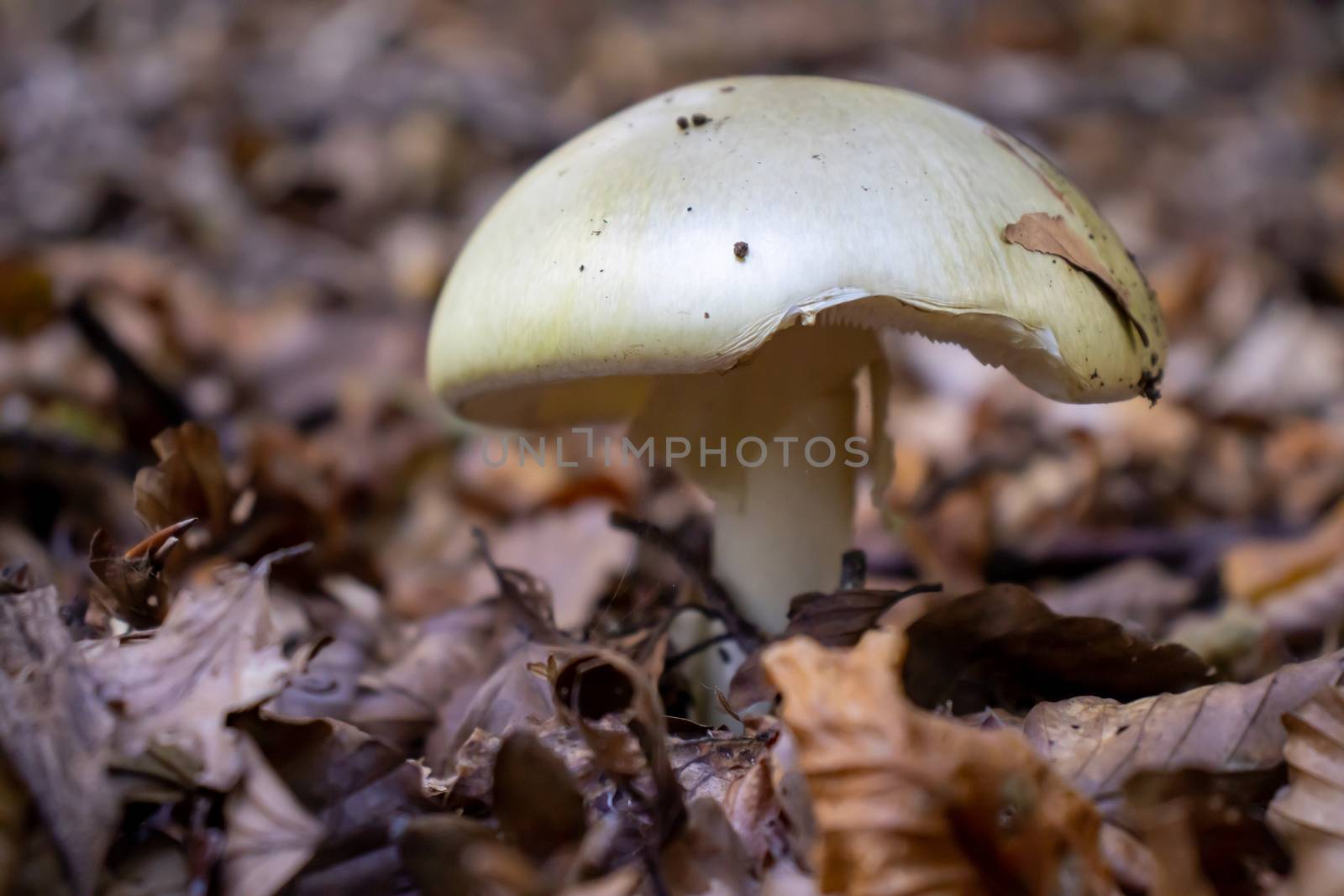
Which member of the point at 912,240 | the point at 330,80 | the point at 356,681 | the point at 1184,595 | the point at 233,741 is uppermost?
the point at 330,80

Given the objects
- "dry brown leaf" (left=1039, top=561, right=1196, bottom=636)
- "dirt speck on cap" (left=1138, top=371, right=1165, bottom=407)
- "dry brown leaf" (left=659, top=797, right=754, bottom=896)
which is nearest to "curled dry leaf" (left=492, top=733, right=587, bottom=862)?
"dry brown leaf" (left=659, top=797, right=754, bottom=896)

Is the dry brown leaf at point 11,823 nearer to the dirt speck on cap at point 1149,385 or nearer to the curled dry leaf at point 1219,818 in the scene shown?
the curled dry leaf at point 1219,818

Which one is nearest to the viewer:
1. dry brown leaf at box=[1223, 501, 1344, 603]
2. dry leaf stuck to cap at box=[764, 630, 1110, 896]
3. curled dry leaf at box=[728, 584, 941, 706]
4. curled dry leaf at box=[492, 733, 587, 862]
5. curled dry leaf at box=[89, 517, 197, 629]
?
dry leaf stuck to cap at box=[764, 630, 1110, 896]

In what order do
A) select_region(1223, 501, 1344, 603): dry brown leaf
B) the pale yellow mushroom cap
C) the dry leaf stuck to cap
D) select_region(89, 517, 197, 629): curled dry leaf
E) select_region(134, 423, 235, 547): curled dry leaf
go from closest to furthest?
the dry leaf stuck to cap, the pale yellow mushroom cap, select_region(89, 517, 197, 629): curled dry leaf, select_region(134, 423, 235, 547): curled dry leaf, select_region(1223, 501, 1344, 603): dry brown leaf

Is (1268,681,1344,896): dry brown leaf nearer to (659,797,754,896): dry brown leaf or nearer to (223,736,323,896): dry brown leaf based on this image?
(659,797,754,896): dry brown leaf

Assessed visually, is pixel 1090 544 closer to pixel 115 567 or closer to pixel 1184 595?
pixel 1184 595

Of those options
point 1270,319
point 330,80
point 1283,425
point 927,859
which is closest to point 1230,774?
point 927,859
